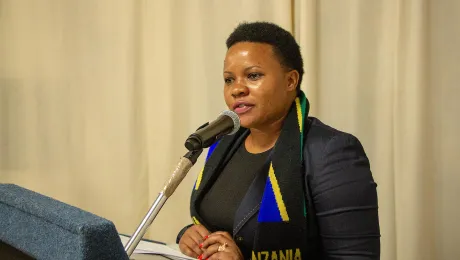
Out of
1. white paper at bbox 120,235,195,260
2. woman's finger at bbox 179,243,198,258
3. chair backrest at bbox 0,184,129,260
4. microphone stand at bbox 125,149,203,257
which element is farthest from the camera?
woman's finger at bbox 179,243,198,258

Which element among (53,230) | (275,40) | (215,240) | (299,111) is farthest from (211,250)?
(53,230)

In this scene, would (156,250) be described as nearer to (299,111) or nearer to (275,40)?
(299,111)

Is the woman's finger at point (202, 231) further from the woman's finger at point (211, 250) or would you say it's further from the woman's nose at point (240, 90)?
the woman's nose at point (240, 90)

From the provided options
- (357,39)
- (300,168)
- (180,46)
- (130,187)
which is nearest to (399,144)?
(357,39)

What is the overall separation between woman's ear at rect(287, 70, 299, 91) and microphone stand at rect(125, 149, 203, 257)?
505 mm

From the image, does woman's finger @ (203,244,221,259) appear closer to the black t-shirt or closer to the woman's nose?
the black t-shirt

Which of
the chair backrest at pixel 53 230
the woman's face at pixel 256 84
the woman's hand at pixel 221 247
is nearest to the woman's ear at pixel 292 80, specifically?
the woman's face at pixel 256 84

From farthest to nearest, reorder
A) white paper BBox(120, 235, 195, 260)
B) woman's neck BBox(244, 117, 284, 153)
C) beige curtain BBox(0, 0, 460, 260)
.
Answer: beige curtain BBox(0, 0, 460, 260)
woman's neck BBox(244, 117, 284, 153)
white paper BBox(120, 235, 195, 260)

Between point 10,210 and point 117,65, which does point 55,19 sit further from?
point 10,210

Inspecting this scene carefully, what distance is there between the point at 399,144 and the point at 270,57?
68 centimetres

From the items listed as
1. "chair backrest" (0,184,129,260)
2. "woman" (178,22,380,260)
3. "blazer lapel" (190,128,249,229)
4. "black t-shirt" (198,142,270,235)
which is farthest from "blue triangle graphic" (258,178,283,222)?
"chair backrest" (0,184,129,260)

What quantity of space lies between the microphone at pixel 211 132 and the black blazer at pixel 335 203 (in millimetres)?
273

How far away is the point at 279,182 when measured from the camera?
1.30 metres

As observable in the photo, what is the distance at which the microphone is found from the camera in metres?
0.98
